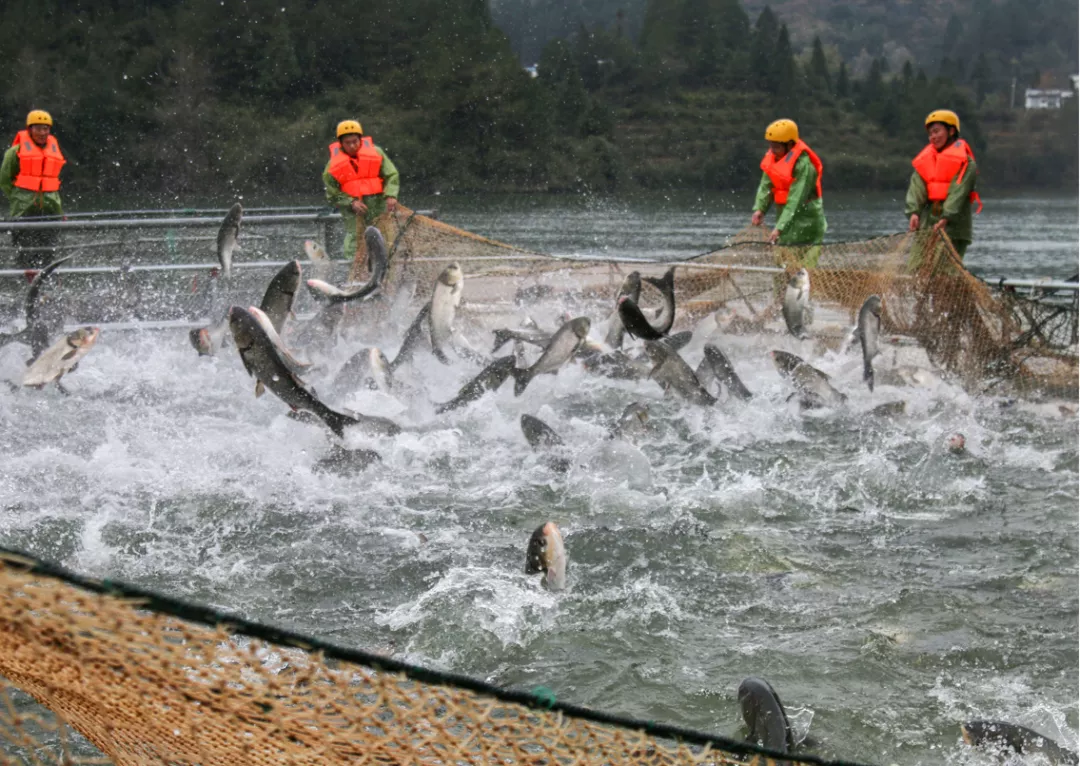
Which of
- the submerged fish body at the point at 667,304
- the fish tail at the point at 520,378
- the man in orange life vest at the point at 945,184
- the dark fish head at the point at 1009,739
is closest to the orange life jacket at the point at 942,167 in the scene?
the man in orange life vest at the point at 945,184

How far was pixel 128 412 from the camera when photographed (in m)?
9.45

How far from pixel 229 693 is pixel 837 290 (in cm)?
915

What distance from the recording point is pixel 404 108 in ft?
214

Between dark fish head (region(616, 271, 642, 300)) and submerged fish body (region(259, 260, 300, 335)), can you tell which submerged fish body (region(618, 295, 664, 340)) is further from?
submerged fish body (region(259, 260, 300, 335))

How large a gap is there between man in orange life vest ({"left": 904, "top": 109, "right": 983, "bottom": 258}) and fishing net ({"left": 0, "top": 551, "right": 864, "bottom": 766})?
875 cm

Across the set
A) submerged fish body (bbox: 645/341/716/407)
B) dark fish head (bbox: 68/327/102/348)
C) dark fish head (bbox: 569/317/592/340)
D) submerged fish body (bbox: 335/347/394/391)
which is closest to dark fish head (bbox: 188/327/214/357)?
dark fish head (bbox: 68/327/102/348)

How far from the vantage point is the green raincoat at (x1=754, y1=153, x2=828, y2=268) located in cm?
1152

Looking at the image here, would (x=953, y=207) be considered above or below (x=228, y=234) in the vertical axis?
above

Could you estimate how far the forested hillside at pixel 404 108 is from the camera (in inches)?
2218

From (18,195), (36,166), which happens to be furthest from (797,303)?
(18,195)

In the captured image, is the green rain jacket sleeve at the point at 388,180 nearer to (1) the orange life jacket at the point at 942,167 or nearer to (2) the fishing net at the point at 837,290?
(2) the fishing net at the point at 837,290

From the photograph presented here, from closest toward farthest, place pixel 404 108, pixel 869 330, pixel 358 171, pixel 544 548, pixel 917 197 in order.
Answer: pixel 544 548 → pixel 869 330 → pixel 917 197 → pixel 358 171 → pixel 404 108

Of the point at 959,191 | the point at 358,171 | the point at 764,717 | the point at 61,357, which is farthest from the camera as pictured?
the point at 358,171

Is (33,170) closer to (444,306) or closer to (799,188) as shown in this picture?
(444,306)
